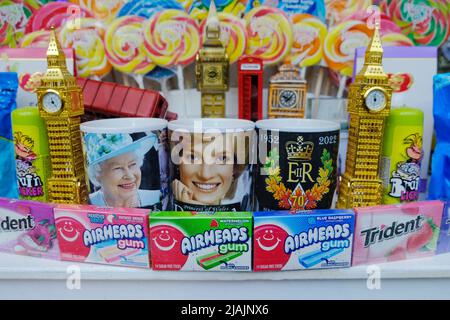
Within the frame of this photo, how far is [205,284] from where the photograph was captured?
0.68 meters

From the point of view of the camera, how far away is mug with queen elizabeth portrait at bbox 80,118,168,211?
71 cm

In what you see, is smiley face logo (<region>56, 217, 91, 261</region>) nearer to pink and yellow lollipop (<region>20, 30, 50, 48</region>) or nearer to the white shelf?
the white shelf

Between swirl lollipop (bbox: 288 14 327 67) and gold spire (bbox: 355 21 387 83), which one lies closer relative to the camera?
gold spire (bbox: 355 21 387 83)

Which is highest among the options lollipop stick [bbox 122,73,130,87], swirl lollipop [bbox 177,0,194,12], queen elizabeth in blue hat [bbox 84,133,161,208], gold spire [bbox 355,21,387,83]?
swirl lollipop [bbox 177,0,194,12]

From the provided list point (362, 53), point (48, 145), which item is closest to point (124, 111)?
point (48, 145)

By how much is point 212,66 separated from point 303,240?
450mm

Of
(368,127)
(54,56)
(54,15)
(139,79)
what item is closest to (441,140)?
(368,127)

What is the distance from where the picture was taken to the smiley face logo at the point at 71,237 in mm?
681

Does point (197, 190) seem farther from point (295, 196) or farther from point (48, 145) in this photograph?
point (48, 145)

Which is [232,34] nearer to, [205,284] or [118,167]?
[118,167]

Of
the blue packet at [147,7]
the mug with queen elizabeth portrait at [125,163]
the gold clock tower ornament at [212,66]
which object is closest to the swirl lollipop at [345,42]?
the gold clock tower ornament at [212,66]

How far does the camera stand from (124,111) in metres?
0.87

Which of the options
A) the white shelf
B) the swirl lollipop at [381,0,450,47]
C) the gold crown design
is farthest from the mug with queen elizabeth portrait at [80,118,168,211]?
the swirl lollipop at [381,0,450,47]

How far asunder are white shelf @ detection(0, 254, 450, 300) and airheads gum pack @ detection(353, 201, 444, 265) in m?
0.02
